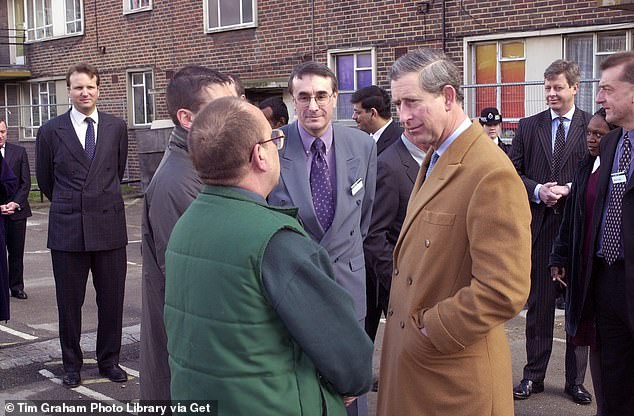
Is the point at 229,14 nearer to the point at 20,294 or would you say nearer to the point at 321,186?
the point at 20,294

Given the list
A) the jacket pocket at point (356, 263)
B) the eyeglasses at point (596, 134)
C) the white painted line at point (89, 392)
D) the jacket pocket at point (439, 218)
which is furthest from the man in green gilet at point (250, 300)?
the white painted line at point (89, 392)

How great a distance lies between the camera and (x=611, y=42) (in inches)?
464

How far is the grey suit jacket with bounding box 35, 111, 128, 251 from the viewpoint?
610 cm

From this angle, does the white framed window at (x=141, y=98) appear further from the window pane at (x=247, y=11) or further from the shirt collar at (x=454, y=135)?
the shirt collar at (x=454, y=135)

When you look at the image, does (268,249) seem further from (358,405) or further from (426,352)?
(358,405)

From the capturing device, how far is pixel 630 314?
390 centimetres

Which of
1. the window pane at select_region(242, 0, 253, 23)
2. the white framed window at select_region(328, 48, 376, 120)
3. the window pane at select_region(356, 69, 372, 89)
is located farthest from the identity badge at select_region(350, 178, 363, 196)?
the window pane at select_region(242, 0, 253, 23)

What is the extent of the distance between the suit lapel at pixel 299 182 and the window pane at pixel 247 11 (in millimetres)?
13627

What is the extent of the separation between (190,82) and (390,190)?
1786 mm

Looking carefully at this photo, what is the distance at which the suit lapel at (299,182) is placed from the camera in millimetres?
4199

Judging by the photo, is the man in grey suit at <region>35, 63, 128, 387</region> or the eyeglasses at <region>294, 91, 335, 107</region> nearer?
the eyeglasses at <region>294, 91, 335, 107</region>

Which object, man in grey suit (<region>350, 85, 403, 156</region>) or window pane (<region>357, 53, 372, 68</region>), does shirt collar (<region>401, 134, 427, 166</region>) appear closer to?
man in grey suit (<region>350, 85, 403, 156</region>)

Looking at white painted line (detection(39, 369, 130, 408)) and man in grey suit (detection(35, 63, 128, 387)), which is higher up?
man in grey suit (detection(35, 63, 128, 387))

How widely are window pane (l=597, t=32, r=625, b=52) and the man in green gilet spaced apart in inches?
408
